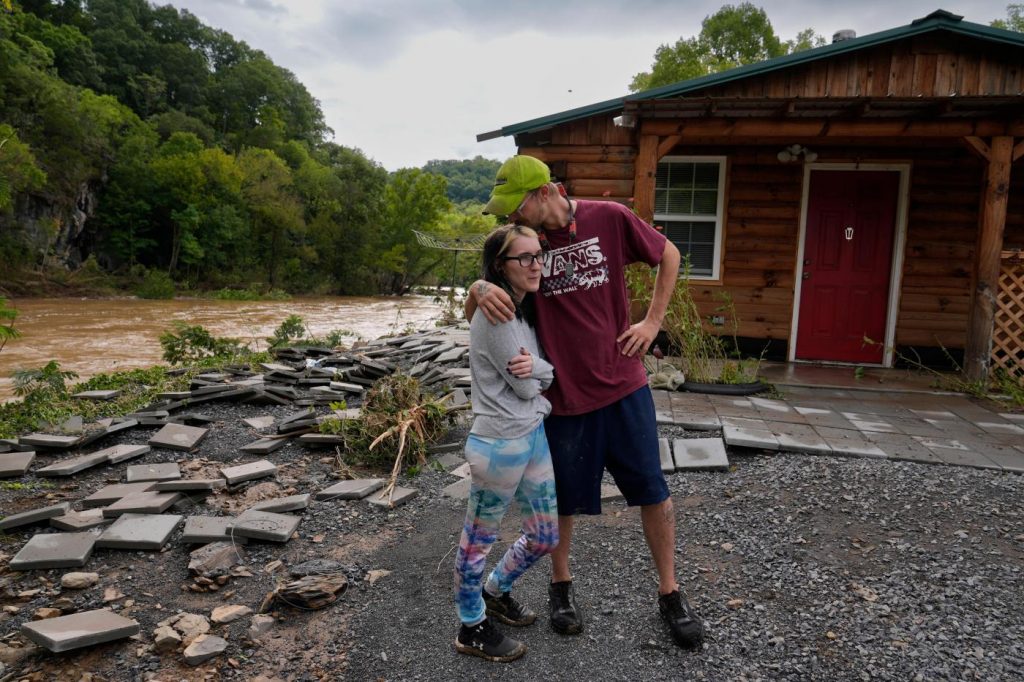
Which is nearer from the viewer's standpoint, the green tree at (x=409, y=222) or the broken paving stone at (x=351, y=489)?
the broken paving stone at (x=351, y=489)

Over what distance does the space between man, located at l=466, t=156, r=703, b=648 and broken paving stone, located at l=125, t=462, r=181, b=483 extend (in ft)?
11.2

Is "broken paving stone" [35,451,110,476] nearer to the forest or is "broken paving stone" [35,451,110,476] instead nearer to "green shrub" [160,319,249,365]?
"green shrub" [160,319,249,365]

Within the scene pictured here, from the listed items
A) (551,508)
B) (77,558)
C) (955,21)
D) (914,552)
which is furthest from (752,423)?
(955,21)

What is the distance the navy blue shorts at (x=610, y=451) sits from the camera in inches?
95.7

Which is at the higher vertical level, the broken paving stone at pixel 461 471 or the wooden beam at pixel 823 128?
the wooden beam at pixel 823 128

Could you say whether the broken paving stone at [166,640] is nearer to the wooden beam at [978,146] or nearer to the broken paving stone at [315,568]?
the broken paving stone at [315,568]

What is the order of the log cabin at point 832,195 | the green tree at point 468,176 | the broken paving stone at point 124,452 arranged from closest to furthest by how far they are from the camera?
the broken paving stone at point 124,452, the log cabin at point 832,195, the green tree at point 468,176

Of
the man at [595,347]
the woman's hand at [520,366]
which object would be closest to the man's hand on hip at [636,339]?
the man at [595,347]

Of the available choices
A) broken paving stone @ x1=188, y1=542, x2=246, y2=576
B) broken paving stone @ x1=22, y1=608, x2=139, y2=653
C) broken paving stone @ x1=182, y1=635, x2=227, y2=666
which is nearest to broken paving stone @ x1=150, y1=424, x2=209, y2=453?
broken paving stone @ x1=188, y1=542, x2=246, y2=576

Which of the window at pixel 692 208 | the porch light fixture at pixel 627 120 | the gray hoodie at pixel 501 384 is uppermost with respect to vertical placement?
the porch light fixture at pixel 627 120

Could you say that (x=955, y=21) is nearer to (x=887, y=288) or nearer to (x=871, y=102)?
(x=871, y=102)

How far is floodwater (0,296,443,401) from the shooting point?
12.6 meters

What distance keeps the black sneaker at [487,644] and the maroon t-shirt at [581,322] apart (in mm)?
872

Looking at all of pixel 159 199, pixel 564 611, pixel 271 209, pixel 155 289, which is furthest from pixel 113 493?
pixel 159 199
